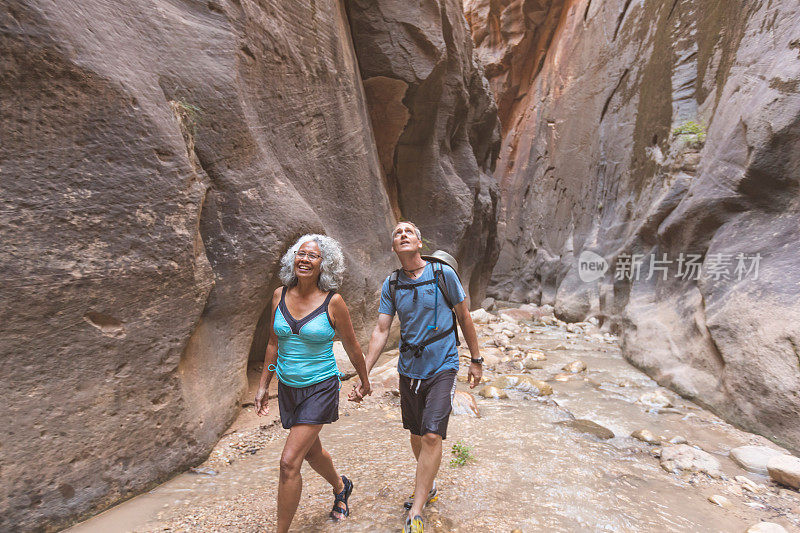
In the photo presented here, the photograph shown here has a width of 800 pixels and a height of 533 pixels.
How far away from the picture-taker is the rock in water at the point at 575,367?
6355 millimetres

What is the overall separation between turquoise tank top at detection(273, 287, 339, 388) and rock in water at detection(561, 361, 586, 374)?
532cm

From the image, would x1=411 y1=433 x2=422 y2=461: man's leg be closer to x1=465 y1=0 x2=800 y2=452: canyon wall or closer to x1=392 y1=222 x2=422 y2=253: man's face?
x1=392 y1=222 x2=422 y2=253: man's face

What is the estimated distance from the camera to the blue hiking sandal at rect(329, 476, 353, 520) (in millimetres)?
2361

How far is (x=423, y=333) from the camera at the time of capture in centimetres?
244

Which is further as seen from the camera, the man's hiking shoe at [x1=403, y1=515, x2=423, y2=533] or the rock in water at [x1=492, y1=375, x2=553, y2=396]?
the rock in water at [x1=492, y1=375, x2=553, y2=396]

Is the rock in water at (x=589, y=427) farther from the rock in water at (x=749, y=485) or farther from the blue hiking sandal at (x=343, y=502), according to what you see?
the blue hiking sandal at (x=343, y=502)

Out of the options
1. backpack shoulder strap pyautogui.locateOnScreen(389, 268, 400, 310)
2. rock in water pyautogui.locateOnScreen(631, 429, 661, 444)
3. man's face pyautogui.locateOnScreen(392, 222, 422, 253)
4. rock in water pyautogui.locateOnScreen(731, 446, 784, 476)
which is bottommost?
rock in water pyautogui.locateOnScreen(631, 429, 661, 444)

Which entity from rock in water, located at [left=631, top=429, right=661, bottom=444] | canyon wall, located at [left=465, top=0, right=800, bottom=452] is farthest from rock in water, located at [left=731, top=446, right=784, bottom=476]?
rock in water, located at [left=631, top=429, right=661, bottom=444]

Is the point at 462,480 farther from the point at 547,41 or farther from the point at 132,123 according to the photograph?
the point at 547,41

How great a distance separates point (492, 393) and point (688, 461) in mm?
2089

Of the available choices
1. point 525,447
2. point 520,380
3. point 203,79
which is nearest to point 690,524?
point 525,447

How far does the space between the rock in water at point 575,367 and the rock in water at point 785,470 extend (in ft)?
10.5

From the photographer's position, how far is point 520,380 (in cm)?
542

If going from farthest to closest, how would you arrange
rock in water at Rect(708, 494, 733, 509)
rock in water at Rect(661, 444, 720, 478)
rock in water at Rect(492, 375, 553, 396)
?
1. rock in water at Rect(492, 375, 553, 396)
2. rock in water at Rect(661, 444, 720, 478)
3. rock in water at Rect(708, 494, 733, 509)
